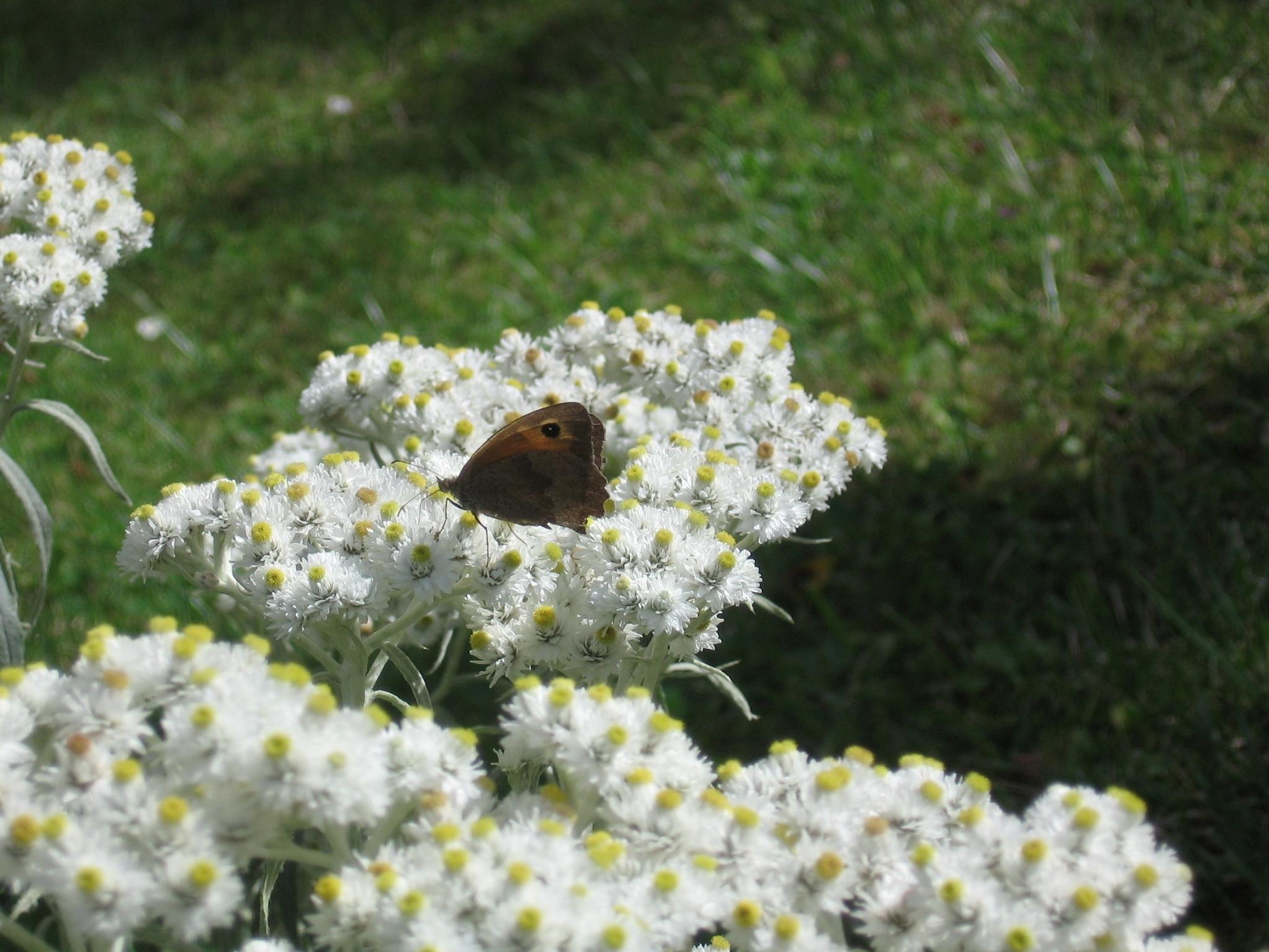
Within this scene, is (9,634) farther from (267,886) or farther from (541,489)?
(541,489)

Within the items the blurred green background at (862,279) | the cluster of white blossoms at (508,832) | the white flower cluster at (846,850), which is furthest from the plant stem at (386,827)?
the blurred green background at (862,279)

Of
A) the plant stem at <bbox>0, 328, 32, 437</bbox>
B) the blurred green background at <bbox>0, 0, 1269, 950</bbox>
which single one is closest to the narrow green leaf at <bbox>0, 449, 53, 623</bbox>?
the plant stem at <bbox>0, 328, 32, 437</bbox>

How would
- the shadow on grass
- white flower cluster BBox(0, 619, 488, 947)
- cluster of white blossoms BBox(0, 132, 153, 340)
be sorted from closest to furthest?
white flower cluster BBox(0, 619, 488, 947) → cluster of white blossoms BBox(0, 132, 153, 340) → the shadow on grass

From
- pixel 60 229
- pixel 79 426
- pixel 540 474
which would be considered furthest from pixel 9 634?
pixel 540 474

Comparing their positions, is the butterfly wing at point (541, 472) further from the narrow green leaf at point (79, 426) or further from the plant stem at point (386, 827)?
the narrow green leaf at point (79, 426)

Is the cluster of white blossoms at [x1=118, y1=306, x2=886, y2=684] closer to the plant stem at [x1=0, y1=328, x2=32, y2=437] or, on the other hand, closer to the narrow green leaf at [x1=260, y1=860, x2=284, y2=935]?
the narrow green leaf at [x1=260, y1=860, x2=284, y2=935]

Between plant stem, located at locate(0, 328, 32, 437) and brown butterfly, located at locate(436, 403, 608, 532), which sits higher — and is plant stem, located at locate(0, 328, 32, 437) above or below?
below
